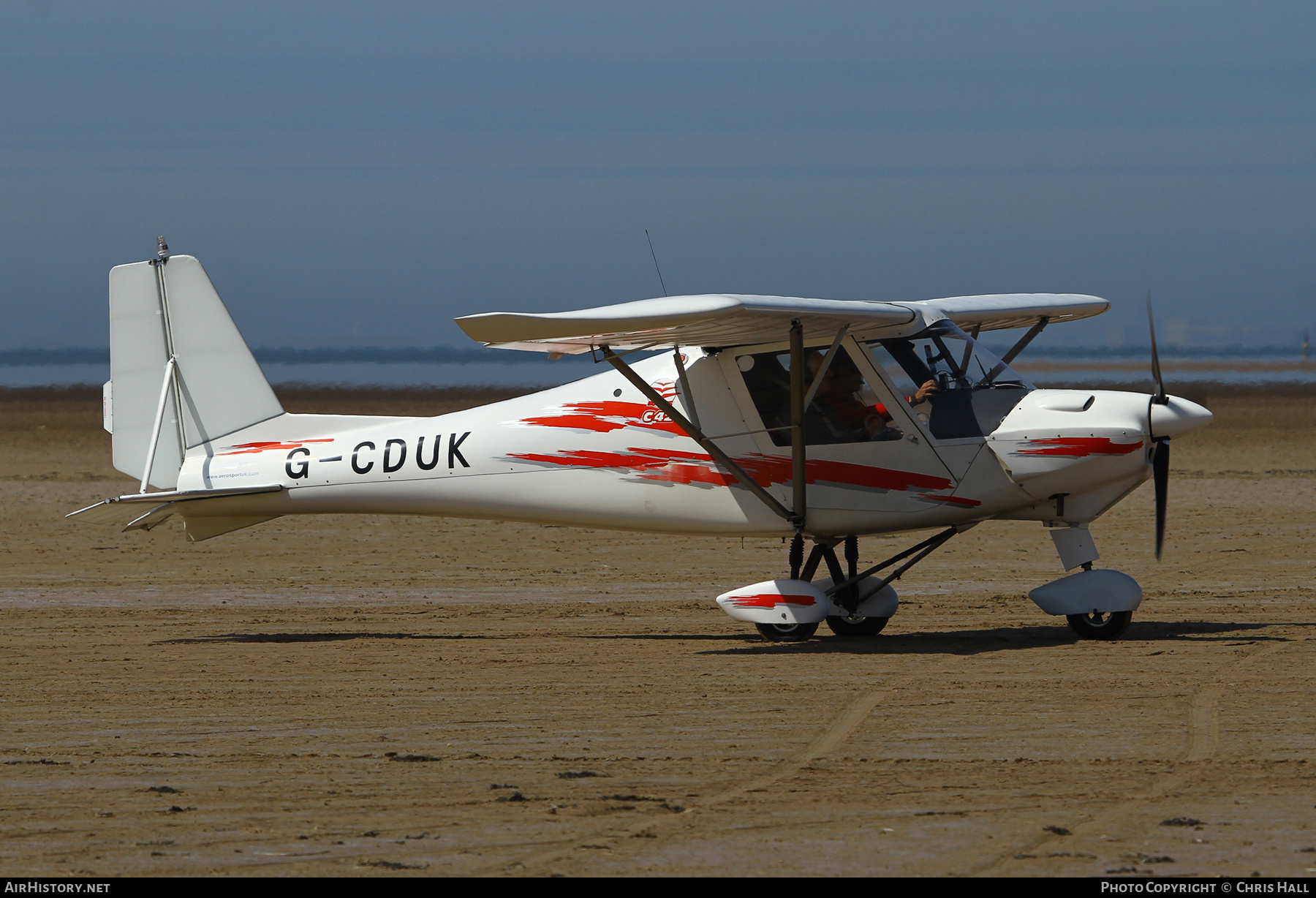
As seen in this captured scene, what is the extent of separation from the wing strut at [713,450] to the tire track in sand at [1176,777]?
3365 mm

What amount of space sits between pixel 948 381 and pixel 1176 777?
4.91m

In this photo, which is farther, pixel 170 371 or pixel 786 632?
pixel 170 371

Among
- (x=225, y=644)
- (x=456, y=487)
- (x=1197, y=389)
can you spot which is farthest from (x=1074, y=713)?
(x=1197, y=389)

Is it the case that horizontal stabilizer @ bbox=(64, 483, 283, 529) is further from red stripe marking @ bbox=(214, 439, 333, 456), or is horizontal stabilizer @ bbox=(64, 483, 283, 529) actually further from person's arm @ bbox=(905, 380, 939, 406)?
person's arm @ bbox=(905, 380, 939, 406)

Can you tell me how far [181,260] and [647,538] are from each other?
9.26 meters

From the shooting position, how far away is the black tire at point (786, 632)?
11.4m

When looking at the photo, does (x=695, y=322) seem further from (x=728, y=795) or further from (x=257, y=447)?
(x=257, y=447)

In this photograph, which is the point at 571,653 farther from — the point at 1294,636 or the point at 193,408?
the point at 1294,636

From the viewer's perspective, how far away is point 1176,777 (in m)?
6.73

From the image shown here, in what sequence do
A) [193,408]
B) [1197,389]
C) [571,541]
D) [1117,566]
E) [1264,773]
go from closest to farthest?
[1264,773]
[193,408]
[1117,566]
[571,541]
[1197,389]

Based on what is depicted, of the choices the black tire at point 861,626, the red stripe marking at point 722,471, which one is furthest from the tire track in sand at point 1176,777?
the black tire at point 861,626

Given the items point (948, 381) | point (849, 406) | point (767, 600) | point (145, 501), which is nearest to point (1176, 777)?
point (767, 600)

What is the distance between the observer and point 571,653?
1123 cm

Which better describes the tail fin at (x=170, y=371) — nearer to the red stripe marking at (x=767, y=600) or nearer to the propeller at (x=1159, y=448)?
the red stripe marking at (x=767, y=600)
